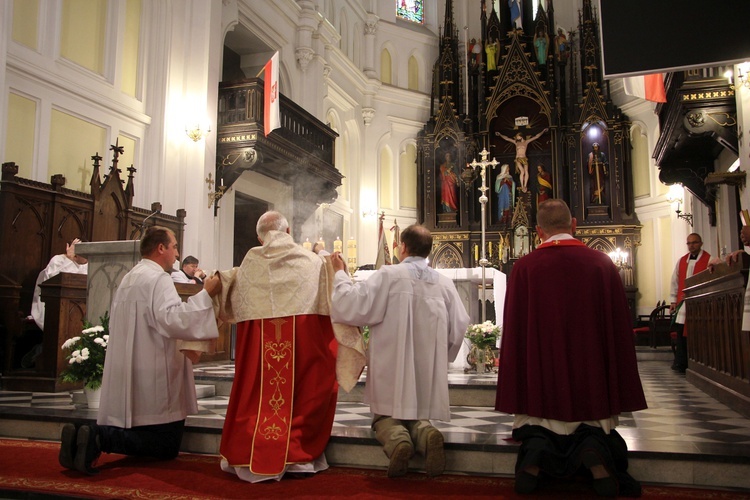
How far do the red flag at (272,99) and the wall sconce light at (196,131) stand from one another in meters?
1.00

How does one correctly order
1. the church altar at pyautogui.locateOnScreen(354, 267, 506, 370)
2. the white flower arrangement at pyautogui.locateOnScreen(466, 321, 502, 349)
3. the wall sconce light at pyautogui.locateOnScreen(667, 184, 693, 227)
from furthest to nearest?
the wall sconce light at pyautogui.locateOnScreen(667, 184, 693, 227), the church altar at pyautogui.locateOnScreen(354, 267, 506, 370), the white flower arrangement at pyautogui.locateOnScreen(466, 321, 502, 349)

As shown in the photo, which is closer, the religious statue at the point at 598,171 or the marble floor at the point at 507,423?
the marble floor at the point at 507,423

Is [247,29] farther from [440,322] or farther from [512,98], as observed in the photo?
[440,322]

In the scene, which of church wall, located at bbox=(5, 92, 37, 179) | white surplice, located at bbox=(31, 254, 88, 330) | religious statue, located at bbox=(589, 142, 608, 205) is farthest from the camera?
religious statue, located at bbox=(589, 142, 608, 205)

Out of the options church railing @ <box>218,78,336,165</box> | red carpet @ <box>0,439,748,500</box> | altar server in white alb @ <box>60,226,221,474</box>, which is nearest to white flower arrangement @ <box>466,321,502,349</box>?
red carpet @ <box>0,439,748,500</box>

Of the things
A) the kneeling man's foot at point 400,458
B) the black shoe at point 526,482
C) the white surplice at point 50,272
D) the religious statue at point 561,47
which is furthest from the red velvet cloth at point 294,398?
the religious statue at point 561,47

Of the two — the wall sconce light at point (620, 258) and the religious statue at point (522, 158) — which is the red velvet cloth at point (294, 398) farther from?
the religious statue at point (522, 158)

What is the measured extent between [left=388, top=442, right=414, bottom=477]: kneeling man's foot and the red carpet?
2.2 inches

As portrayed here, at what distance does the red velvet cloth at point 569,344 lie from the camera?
3.74 m

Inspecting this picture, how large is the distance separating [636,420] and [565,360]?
1973mm

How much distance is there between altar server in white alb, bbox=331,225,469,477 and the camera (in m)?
4.15

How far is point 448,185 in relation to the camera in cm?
2011

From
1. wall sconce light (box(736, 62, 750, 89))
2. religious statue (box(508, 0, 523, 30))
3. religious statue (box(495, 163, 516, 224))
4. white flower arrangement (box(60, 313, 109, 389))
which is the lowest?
white flower arrangement (box(60, 313, 109, 389))

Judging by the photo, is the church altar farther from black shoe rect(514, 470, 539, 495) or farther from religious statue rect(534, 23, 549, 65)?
religious statue rect(534, 23, 549, 65)
